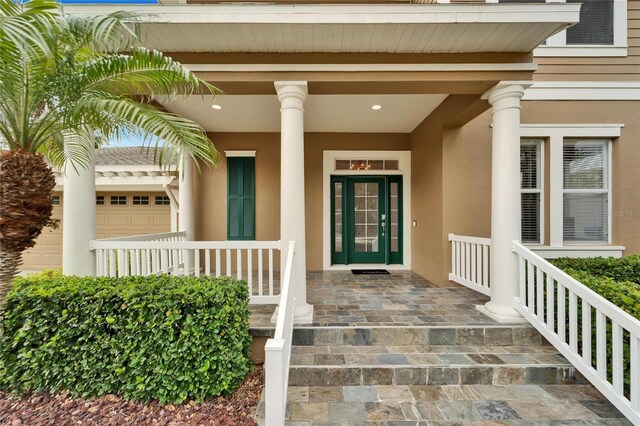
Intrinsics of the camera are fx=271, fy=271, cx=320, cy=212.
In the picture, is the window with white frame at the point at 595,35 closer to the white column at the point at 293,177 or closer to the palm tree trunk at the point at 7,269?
the white column at the point at 293,177

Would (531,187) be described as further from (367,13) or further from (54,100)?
(54,100)

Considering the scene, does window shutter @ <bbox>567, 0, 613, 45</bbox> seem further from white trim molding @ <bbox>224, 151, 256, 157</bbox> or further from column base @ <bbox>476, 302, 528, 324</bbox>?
white trim molding @ <bbox>224, 151, 256, 157</bbox>

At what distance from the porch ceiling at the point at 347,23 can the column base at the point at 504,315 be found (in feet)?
9.35

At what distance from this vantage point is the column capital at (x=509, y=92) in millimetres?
2982

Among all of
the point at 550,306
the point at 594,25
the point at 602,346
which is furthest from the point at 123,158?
the point at 594,25

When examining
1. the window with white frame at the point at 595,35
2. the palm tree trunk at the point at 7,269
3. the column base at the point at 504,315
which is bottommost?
the column base at the point at 504,315

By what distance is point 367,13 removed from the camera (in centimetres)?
259

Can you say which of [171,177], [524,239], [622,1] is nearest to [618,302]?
[524,239]

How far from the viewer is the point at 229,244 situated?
3.24m

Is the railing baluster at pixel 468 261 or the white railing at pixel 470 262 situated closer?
the white railing at pixel 470 262

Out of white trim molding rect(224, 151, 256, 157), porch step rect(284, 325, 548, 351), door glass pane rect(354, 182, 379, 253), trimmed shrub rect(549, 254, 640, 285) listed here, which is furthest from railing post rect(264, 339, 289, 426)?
white trim molding rect(224, 151, 256, 157)

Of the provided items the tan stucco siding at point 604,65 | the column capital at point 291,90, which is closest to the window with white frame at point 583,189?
the tan stucco siding at point 604,65

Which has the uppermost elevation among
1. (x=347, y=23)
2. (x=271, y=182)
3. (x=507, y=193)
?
(x=347, y=23)

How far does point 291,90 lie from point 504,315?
334 centimetres
